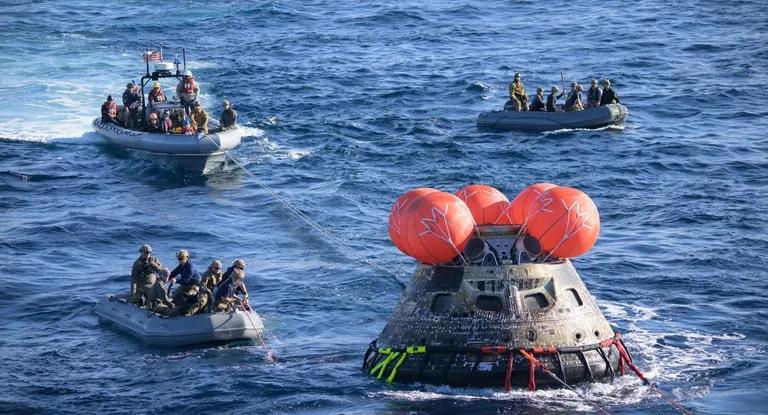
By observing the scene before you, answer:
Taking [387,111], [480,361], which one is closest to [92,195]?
[387,111]

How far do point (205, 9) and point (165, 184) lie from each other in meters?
30.8

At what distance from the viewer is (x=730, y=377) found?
2484 cm

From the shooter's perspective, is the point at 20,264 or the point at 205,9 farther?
the point at 205,9

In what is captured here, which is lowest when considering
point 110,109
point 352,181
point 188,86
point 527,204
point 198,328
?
point 198,328

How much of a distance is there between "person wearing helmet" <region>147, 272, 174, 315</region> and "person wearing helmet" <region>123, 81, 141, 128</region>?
17313 mm

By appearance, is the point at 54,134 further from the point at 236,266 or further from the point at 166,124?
the point at 236,266

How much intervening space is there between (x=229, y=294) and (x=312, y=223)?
895 cm

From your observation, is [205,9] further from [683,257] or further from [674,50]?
[683,257]

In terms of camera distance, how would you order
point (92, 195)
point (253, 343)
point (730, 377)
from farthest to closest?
point (92, 195)
point (253, 343)
point (730, 377)

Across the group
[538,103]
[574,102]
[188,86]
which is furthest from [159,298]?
[574,102]

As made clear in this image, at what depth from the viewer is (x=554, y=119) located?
46531 millimetres

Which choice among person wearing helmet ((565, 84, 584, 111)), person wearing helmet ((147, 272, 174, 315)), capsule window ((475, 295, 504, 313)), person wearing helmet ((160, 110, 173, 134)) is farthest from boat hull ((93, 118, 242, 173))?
capsule window ((475, 295, 504, 313))

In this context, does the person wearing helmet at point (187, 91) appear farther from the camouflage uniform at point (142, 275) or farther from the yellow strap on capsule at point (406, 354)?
the yellow strap on capsule at point (406, 354)

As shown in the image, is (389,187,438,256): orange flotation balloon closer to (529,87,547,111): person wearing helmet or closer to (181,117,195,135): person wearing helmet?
(181,117,195,135): person wearing helmet
